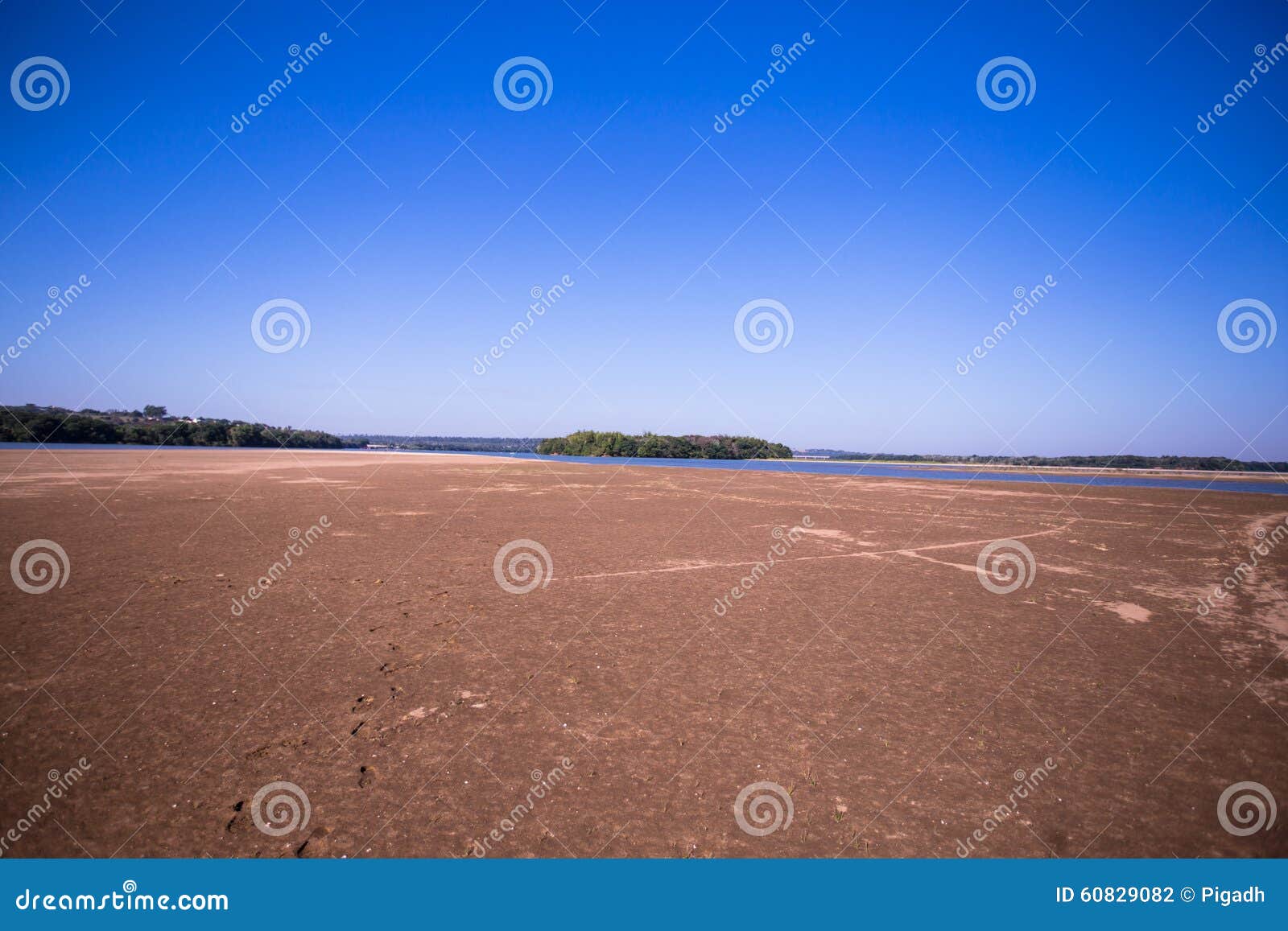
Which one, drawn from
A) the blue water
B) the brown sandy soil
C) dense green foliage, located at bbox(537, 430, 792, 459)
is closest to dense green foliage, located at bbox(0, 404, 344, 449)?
Answer: the blue water

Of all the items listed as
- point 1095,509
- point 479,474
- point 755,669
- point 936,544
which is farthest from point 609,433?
point 755,669

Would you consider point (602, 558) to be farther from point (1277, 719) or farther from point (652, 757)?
point (1277, 719)

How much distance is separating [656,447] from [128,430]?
99.7 metres

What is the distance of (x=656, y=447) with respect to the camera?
126688 millimetres

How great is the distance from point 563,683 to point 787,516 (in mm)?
19142

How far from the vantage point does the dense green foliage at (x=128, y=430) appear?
7819cm

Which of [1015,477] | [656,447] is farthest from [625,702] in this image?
[656,447]

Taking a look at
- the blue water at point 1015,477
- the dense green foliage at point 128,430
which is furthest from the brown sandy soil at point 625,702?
the dense green foliage at point 128,430

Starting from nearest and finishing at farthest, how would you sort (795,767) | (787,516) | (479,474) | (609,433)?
(795,767), (787,516), (479,474), (609,433)

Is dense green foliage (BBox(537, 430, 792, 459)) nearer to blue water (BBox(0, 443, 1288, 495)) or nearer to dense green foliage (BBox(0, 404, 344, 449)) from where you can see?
blue water (BBox(0, 443, 1288, 495))

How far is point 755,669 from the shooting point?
23.6ft

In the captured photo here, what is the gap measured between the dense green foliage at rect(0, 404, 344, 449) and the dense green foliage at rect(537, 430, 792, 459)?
6118 cm

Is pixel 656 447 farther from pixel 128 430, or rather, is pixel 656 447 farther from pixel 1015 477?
pixel 128 430

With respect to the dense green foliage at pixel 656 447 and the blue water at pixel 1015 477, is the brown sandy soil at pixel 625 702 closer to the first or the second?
the blue water at pixel 1015 477
